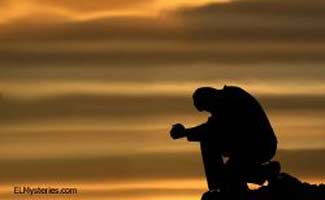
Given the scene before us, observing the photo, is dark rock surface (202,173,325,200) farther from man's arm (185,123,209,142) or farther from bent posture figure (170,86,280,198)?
man's arm (185,123,209,142)

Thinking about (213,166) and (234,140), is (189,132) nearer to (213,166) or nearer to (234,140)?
(213,166)

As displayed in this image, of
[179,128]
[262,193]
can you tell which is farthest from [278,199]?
[179,128]

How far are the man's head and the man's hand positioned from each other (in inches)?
25.8

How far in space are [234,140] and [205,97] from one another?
1.10 metres

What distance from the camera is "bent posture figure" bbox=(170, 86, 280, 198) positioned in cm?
3488

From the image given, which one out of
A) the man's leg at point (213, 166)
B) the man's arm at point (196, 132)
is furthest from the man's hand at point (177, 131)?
the man's leg at point (213, 166)

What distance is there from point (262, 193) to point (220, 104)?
2.05 m

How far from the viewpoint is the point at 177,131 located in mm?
34594

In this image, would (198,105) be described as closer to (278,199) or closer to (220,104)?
(220,104)

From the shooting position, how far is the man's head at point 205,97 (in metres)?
34.9

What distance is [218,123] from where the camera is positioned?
115 feet

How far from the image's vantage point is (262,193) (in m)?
34.9

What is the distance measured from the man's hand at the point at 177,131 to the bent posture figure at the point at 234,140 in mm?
298

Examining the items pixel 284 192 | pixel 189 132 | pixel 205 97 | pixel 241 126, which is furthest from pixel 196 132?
pixel 284 192
